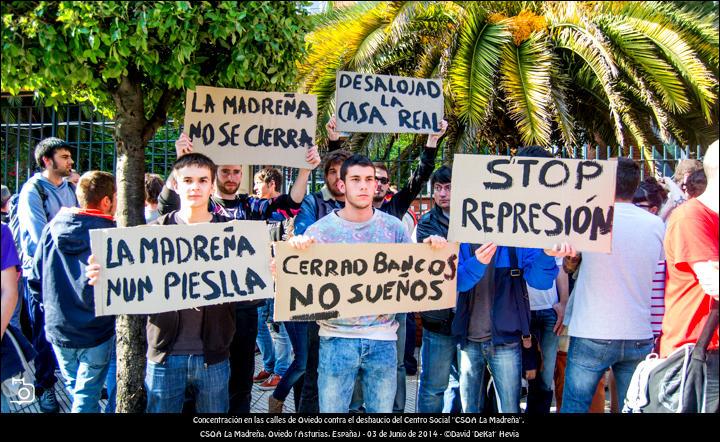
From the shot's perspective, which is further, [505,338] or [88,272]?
[505,338]

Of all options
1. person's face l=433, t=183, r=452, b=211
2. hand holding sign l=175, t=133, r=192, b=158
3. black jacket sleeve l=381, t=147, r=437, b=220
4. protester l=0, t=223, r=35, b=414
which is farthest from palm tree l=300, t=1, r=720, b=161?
protester l=0, t=223, r=35, b=414

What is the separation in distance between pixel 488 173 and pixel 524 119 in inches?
172

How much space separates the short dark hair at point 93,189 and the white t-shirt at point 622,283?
2.98 m

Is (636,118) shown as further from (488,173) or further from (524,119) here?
(488,173)

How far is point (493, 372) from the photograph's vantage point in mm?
3865

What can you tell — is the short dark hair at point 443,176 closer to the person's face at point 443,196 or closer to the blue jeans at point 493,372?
the person's face at point 443,196

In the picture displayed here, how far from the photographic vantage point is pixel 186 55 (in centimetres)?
329

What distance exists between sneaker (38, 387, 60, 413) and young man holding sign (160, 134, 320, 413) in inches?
60.8

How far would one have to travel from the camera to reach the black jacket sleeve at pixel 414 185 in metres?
4.61

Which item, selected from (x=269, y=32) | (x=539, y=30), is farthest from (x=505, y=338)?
(x=539, y=30)

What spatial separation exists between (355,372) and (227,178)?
1.85 meters

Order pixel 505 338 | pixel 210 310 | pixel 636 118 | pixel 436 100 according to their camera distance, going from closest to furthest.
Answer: pixel 210 310, pixel 505 338, pixel 436 100, pixel 636 118

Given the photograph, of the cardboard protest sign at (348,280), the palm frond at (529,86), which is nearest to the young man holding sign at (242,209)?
the cardboard protest sign at (348,280)

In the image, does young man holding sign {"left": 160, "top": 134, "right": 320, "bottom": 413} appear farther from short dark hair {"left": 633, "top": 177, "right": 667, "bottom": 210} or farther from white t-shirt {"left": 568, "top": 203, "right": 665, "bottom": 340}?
short dark hair {"left": 633, "top": 177, "right": 667, "bottom": 210}
